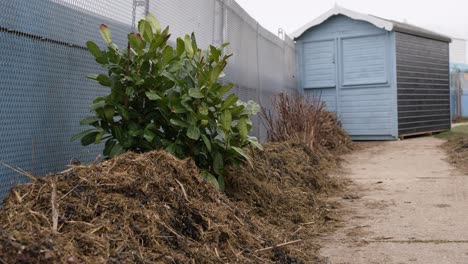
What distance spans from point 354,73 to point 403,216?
8544 millimetres

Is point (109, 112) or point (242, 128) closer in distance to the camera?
point (109, 112)

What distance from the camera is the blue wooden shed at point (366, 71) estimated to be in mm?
12883

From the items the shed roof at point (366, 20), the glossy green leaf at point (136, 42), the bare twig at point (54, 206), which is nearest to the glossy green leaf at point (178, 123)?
the glossy green leaf at point (136, 42)

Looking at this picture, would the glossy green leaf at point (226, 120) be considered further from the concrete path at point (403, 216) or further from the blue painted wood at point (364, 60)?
the blue painted wood at point (364, 60)

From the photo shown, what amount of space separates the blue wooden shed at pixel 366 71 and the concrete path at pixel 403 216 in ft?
13.0

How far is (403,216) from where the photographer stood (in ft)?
16.4

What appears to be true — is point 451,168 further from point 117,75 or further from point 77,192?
point 77,192

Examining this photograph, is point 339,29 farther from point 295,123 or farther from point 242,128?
point 242,128

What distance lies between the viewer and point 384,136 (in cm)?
1309

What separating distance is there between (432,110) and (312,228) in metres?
10.8

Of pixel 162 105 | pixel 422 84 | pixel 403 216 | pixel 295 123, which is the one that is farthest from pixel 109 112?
pixel 422 84

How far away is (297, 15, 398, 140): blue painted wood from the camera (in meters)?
12.9

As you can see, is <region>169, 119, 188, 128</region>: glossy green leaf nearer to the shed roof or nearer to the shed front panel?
the shed roof

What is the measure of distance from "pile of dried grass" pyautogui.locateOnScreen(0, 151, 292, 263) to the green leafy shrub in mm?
449
